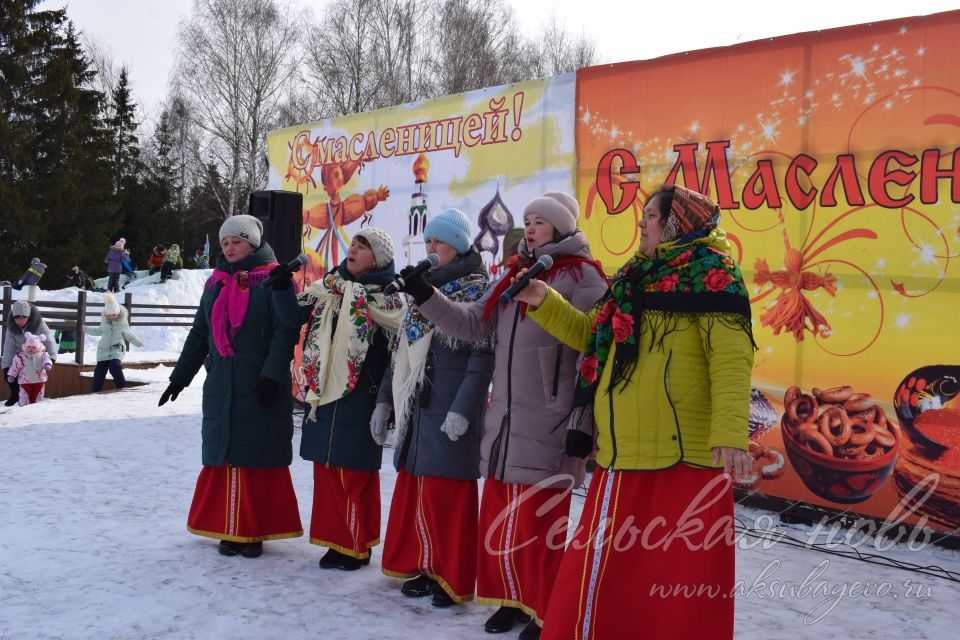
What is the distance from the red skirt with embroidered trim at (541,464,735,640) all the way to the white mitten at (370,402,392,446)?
140 cm

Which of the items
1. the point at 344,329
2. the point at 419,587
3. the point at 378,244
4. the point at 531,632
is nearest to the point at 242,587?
the point at 419,587

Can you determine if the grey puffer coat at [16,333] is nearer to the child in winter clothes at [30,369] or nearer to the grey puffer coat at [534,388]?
the child in winter clothes at [30,369]

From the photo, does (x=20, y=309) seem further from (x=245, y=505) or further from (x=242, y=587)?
(x=242, y=587)

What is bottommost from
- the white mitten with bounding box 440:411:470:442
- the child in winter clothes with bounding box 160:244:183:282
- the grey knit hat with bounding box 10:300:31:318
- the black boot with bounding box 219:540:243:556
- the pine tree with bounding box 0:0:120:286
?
the black boot with bounding box 219:540:243:556

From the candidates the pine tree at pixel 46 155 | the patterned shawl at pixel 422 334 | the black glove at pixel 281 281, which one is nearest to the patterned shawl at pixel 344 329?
the black glove at pixel 281 281

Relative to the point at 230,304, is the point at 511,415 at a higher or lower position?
lower

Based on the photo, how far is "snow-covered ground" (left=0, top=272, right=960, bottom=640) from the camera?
3275mm

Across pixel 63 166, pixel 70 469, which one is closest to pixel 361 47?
pixel 63 166

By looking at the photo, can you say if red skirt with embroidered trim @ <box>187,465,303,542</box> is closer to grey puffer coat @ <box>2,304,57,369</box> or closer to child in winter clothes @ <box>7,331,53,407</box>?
child in winter clothes @ <box>7,331,53,407</box>

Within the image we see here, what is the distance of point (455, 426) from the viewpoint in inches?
128

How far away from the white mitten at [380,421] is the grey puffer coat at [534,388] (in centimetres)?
68

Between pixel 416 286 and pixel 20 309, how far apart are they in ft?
27.9

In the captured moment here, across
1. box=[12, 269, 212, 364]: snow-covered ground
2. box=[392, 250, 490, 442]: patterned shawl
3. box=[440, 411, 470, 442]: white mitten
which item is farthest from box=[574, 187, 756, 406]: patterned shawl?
box=[12, 269, 212, 364]: snow-covered ground

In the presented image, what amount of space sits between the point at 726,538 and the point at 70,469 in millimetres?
5196
